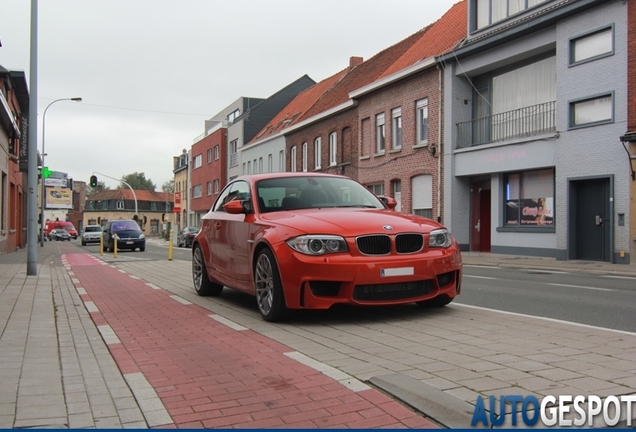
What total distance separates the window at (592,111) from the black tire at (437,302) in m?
13.2

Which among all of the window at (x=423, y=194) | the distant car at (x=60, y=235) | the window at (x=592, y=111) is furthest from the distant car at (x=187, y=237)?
the distant car at (x=60, y=235)

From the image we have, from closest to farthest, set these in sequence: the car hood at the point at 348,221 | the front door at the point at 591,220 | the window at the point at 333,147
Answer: the car hood at the point at 348,221, the front door at the point at 591,220, the window at the point at 333,147

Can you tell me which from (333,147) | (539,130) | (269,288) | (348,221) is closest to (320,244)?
(348,221)

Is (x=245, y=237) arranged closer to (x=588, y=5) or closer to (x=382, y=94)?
(x=588, y=5)

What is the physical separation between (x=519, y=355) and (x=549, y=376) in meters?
0.64

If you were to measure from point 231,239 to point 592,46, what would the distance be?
15189mm

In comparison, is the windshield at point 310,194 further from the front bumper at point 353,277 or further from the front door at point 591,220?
the front door at point 591,220

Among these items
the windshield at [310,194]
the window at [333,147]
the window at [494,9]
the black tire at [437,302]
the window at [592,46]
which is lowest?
the black tire at [437,302]

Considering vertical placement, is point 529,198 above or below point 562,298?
above

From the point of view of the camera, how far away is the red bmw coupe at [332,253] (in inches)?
240

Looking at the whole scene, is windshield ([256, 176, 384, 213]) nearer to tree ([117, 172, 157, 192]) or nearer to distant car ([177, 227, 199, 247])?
distant car ([177, 227, 199, 247])

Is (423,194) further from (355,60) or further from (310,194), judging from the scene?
(310,194)

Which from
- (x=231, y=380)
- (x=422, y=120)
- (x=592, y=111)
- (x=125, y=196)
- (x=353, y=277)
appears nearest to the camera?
(x=231, y=380)

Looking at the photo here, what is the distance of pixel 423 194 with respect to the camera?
26406mm
